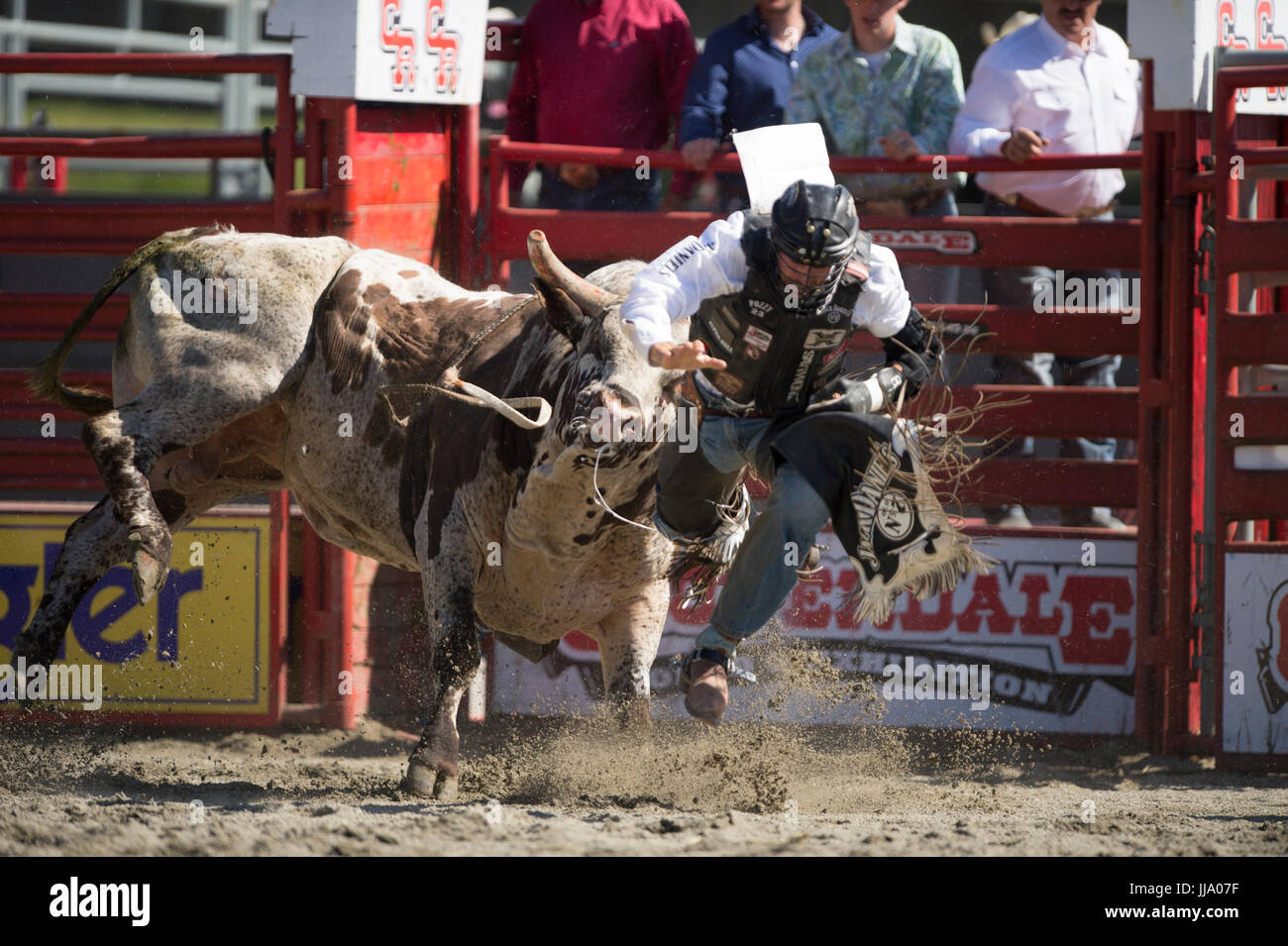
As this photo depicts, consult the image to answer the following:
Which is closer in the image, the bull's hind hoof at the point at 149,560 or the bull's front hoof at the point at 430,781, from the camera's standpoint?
the bull's front hoof at the point at 430,781

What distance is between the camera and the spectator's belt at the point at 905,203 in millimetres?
6617

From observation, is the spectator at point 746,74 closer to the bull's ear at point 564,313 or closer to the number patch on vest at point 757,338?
the bull's ear at point 564,313

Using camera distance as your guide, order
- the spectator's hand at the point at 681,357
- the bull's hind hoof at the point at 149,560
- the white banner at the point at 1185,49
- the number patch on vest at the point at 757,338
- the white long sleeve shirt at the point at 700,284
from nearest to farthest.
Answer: the spectator's hand at the point at 681,357, the white long sleeve shirt at the point at 700,284, the number patch on vest at the point at 757,338, the bull's hind hoof at the point at 149,560, the white banner at the point at 1185,49

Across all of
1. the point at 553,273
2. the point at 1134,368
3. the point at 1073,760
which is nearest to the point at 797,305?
the point at 553,273

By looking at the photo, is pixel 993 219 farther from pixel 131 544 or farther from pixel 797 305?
Result: pixel 131 544

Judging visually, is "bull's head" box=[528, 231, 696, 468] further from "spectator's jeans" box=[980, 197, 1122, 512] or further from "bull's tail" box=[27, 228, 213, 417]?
"spectator's jeans" box=[980, 197, 1122, 512]

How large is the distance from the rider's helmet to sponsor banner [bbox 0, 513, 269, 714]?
9.51ft

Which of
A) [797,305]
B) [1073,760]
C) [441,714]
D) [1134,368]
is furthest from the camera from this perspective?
[1134,368]

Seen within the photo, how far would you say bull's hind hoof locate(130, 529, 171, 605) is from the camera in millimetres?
5215

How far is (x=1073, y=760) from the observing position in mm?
6168

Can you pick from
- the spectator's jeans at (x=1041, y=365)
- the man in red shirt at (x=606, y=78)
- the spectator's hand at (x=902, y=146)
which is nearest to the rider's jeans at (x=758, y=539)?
the spectator's hand at (x=902, y=146)

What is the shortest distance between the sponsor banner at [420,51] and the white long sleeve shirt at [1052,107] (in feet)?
6.77

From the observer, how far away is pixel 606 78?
6793 millimetres

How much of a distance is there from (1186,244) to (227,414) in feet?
12.3
